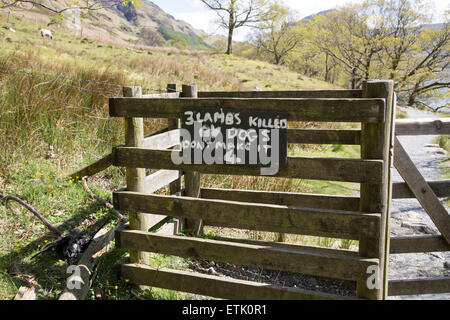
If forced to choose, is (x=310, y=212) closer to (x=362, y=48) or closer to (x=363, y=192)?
(x=363, y=192)

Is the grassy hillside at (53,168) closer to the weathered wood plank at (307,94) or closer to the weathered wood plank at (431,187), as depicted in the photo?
the weathered wood plank at (431,187)

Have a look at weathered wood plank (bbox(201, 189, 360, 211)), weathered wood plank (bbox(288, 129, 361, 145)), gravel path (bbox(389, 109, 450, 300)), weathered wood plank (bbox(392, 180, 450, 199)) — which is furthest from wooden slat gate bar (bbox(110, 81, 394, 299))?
gravel path (bbox(389, 109, 450, 300))

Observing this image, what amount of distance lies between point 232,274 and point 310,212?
61.8 inches

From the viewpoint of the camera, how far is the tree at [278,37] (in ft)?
145

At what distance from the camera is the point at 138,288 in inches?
128

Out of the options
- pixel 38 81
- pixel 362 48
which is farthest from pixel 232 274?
pixel 362 48

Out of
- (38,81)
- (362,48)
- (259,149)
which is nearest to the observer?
(259,149)

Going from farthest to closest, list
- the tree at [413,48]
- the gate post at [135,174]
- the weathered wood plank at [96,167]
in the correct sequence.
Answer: the tree at [413,48] < the weathered wood plank at [96,167] < the gate post at [135,174]

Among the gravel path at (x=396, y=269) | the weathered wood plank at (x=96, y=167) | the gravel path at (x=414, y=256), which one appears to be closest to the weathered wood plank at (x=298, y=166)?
the gravel path at (x=396, y=269)

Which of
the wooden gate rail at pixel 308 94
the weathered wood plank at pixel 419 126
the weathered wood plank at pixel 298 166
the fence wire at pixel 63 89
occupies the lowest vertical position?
the weathered wood plank at pixel 298 166

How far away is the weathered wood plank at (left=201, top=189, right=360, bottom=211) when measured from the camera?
11.6 feet

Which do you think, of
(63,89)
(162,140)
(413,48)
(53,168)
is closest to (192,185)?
(162,140)

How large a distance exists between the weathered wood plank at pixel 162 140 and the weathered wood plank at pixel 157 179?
0.26 m

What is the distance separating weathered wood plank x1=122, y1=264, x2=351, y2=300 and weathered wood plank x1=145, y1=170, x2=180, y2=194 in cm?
70
